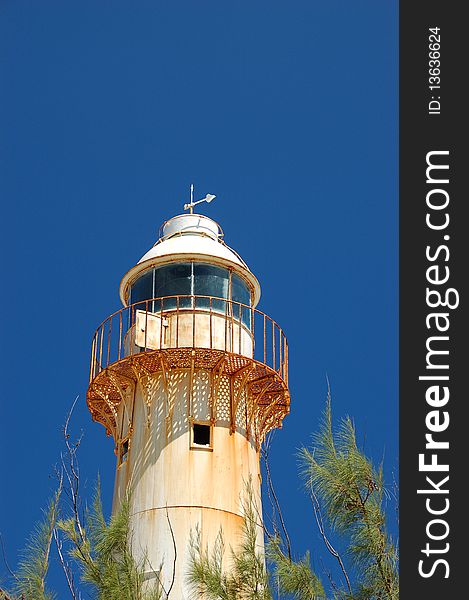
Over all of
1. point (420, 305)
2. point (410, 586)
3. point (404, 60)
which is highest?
point (404, 60)

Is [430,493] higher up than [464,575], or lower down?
higher up

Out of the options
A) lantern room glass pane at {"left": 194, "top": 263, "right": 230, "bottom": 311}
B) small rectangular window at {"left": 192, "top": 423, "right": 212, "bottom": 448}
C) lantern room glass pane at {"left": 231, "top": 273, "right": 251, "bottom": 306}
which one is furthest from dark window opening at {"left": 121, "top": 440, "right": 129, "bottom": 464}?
lantern room glass pane at {"left": 231, "top": 273, "right": 251, "bottom": 306}

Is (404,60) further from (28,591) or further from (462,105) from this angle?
(28,591)

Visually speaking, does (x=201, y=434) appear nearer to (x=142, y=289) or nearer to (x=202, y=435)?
(x=202, y=435)

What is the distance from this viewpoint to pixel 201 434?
20.2 metres

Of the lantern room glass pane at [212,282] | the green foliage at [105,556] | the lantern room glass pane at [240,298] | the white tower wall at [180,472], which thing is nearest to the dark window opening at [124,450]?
the white tower wall at [180,472]

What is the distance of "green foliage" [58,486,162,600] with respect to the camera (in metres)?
13.4

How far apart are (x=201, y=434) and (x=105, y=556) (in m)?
6.54

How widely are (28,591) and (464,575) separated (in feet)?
17.6

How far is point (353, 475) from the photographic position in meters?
12.6

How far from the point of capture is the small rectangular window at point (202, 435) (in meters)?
20.0

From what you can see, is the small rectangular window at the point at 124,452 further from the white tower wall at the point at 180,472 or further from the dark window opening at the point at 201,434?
the dark window opening at the point at 201,434

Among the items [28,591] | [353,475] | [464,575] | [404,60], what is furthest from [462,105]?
[28,591]

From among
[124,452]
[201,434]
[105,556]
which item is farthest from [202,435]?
[105,556]
